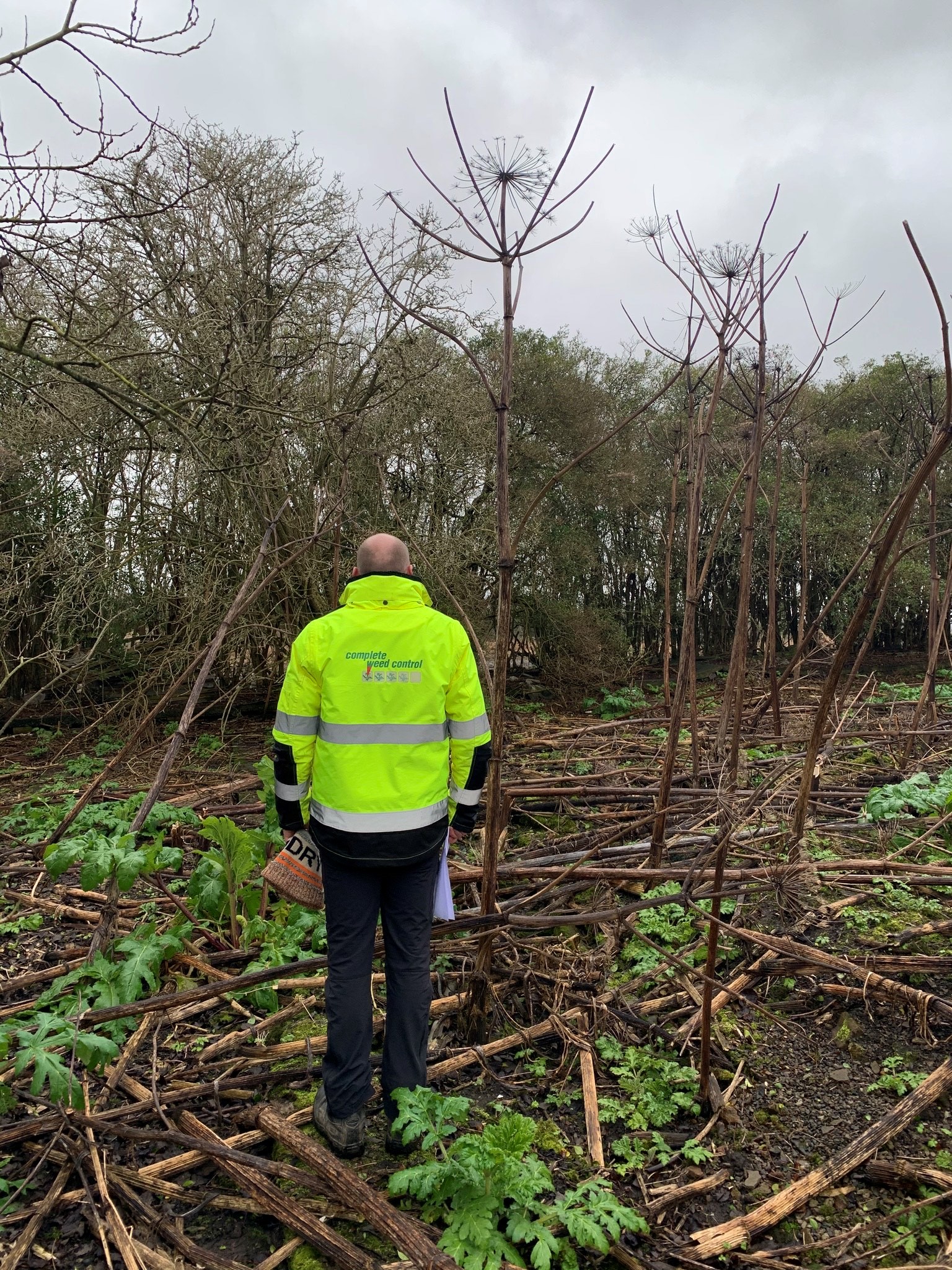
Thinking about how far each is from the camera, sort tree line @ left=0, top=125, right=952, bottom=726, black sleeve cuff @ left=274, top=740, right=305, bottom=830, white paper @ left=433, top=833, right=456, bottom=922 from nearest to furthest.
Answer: black sleeve cuff @ left=274, top=740, right=305, bottom=830 → white paper @ left=433, top=833, right=456, bottom=922 → tree line @ left=0, top=125, right=952, bottom=726

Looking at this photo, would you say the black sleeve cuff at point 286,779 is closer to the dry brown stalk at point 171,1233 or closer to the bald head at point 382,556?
the bald head at point 382,556

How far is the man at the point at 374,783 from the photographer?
284 cm

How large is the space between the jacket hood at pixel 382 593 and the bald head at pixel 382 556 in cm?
2

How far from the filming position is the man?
2.84 meters

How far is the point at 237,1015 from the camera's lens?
142 inches

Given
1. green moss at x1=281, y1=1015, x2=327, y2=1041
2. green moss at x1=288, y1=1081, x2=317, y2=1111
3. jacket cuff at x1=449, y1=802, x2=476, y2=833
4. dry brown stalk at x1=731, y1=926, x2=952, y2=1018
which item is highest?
jacket cuff at x1=449, y1=802, x2=476, y2=833

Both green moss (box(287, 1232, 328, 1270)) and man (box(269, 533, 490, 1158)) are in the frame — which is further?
Result: man (box(269, 533, 490, 1158))

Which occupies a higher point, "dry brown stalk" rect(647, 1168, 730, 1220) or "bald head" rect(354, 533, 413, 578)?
"bald head" rect(354, 533, 413, 578)

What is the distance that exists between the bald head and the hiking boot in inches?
73.7

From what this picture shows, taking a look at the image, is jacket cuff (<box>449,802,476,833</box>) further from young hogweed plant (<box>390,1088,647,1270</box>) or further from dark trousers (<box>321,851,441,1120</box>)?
young hogweed plant (<box>390,1088,647,1270</box>)

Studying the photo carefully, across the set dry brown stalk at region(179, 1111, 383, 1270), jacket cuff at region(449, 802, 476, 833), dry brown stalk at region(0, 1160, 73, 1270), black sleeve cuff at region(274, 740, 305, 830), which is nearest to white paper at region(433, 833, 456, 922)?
jacket cuff at region(449, 802, 476, 833)

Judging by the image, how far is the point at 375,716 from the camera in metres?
2.91

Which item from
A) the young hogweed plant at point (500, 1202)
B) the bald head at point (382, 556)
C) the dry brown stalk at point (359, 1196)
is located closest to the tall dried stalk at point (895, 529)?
the bald head at point (382, 556)

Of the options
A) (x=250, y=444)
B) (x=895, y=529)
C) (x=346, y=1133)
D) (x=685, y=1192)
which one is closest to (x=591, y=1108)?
(x=685, y=1192)
